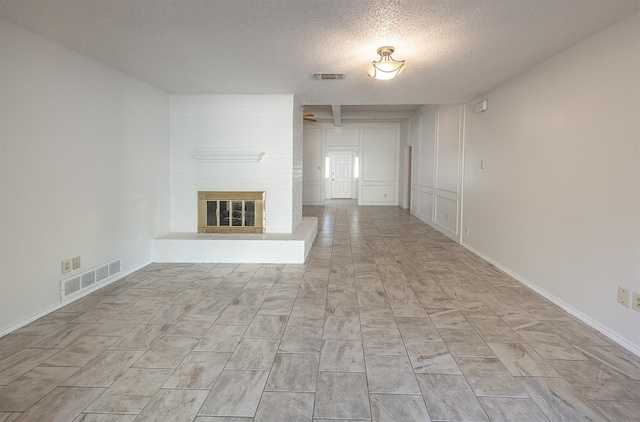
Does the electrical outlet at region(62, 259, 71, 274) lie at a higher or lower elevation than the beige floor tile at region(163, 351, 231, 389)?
higher

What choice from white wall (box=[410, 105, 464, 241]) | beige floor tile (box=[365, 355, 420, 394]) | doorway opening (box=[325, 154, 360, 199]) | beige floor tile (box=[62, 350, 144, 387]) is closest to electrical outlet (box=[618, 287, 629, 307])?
beige floor tile (box=[365, 355, 420, 394])

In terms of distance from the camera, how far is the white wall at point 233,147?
516 cm

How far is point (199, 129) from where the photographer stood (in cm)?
520

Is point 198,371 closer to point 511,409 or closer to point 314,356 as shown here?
point 314,356

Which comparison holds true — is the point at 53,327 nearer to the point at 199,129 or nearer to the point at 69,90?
the point at 69,90

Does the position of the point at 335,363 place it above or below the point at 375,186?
below

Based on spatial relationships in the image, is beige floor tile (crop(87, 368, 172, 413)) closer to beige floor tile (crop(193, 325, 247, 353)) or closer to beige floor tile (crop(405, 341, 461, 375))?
beige floor tile (crop(193, 325, 247, 353))

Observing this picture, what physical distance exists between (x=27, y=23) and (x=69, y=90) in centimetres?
65

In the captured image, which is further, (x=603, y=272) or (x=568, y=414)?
(x=603, y=272)

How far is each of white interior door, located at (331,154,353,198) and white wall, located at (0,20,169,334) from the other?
32.8 ft

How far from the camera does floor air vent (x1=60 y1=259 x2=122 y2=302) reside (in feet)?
10.6

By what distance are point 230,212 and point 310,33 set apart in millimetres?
3007

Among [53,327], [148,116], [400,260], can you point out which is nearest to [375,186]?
[400,260]

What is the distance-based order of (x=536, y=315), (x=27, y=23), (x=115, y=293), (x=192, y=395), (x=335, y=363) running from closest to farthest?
(x=192, y=395)
(x=335, y=363)
(x=27, y=23)
(x=536, y=315)
(x=115, y=293)
